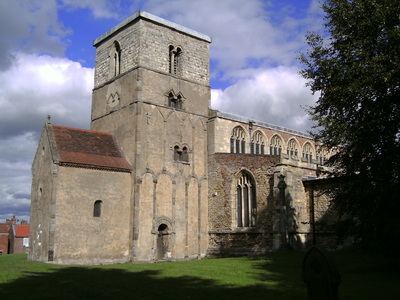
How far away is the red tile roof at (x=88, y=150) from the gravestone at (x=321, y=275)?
19218 millimetres

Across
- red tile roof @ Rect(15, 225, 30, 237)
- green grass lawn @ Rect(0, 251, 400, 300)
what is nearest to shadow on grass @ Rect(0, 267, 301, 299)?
green grass lawn @ Rect(0, 251, 400, 300)

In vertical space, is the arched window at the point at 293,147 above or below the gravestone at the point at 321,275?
above

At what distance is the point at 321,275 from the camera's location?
7.57 meters

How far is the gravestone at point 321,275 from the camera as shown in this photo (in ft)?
24.3

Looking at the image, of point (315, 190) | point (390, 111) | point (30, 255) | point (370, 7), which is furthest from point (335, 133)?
point (30, 255)

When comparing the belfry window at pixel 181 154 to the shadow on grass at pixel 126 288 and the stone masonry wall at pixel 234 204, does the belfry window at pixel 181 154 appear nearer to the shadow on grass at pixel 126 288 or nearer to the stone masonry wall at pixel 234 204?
the stone masonry wall at pixel 234 204

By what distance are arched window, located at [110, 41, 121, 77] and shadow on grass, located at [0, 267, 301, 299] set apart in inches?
716

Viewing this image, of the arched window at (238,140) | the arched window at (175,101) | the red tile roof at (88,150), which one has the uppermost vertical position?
the arched window at (175,101)

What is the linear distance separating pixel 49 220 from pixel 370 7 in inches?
756

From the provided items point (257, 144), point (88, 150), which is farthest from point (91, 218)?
point (257, 144)

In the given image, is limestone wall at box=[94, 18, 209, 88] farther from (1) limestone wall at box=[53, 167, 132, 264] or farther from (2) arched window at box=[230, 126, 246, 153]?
(1) limestone wall at box=[53, 167, 132, 264]

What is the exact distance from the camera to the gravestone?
7.41 meters

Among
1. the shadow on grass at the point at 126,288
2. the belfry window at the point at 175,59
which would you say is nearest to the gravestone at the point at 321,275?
the shadow on grass at the point at 126,288

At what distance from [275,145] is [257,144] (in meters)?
2.48
